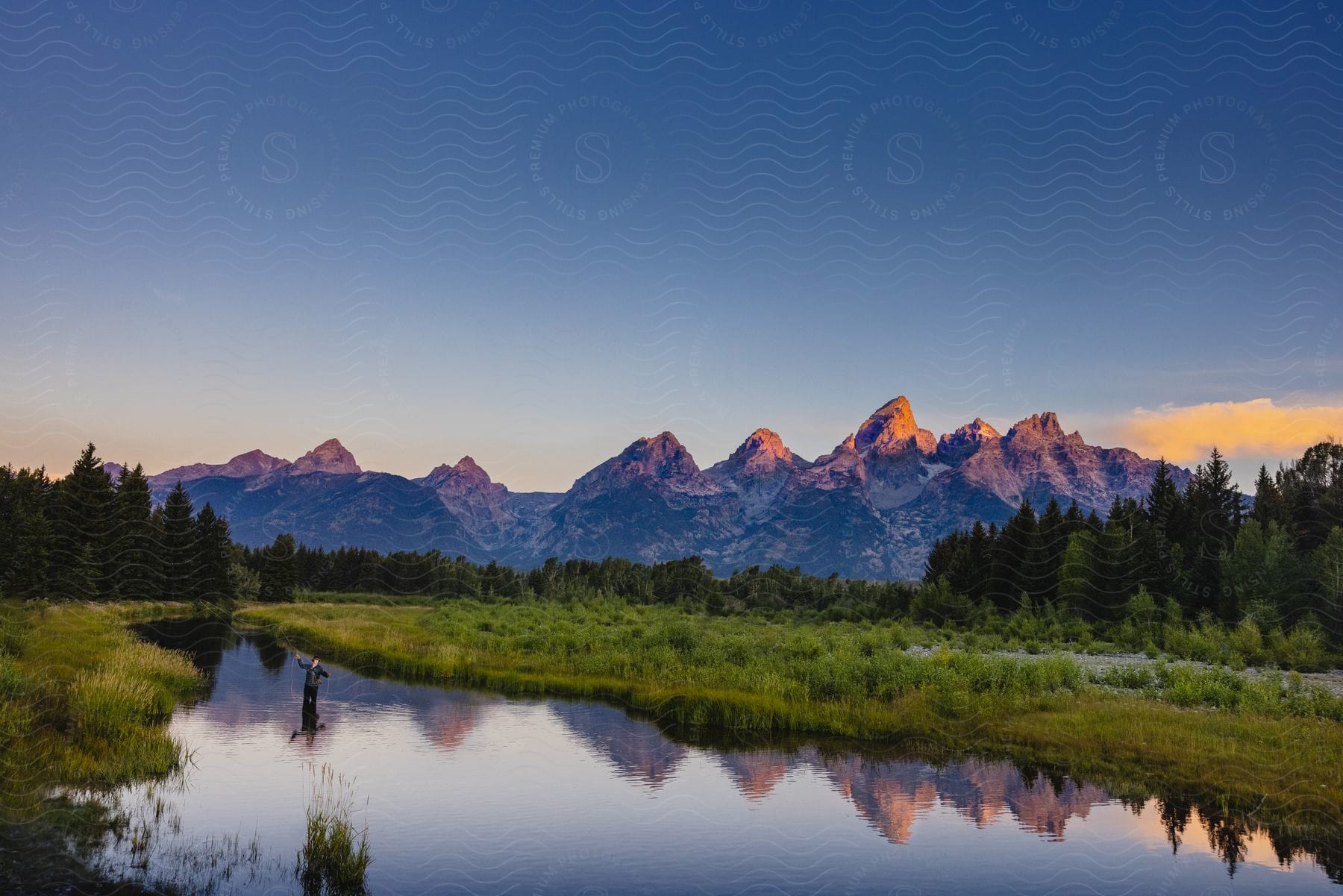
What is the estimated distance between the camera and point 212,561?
91.9m

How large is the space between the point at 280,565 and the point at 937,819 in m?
112

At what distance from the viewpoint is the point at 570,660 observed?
46.1m

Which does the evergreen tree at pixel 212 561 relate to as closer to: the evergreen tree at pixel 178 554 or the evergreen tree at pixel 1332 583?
the evergreen tree at pixel 178 554

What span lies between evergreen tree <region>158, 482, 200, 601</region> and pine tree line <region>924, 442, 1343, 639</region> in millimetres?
76577

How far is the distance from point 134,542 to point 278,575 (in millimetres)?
33626

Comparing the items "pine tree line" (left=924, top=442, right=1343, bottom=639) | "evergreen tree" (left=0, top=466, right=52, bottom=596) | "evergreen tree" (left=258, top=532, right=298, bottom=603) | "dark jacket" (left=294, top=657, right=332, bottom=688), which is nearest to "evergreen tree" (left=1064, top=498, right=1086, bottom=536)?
"pine tree line" (left=924, top=442, right=1343, bottom=639)

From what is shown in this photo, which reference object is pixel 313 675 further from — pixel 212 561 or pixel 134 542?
pixel 212 561

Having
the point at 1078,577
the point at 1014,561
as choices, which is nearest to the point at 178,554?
the point at 1014,561

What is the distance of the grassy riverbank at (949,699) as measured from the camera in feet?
74.7

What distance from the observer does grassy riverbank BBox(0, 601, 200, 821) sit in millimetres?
19344

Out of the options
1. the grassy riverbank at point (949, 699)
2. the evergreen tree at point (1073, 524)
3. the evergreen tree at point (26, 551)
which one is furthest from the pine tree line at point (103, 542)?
the evergreen tree at point (1073, 524)

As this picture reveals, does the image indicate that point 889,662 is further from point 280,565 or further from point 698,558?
point 280,565

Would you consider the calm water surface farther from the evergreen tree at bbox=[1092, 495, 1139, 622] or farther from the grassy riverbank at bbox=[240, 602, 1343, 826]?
the evergreen tree at bbox=[1092, 495, 1139, 622]

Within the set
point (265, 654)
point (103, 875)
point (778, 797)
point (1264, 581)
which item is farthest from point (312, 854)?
point (1264, 581)
